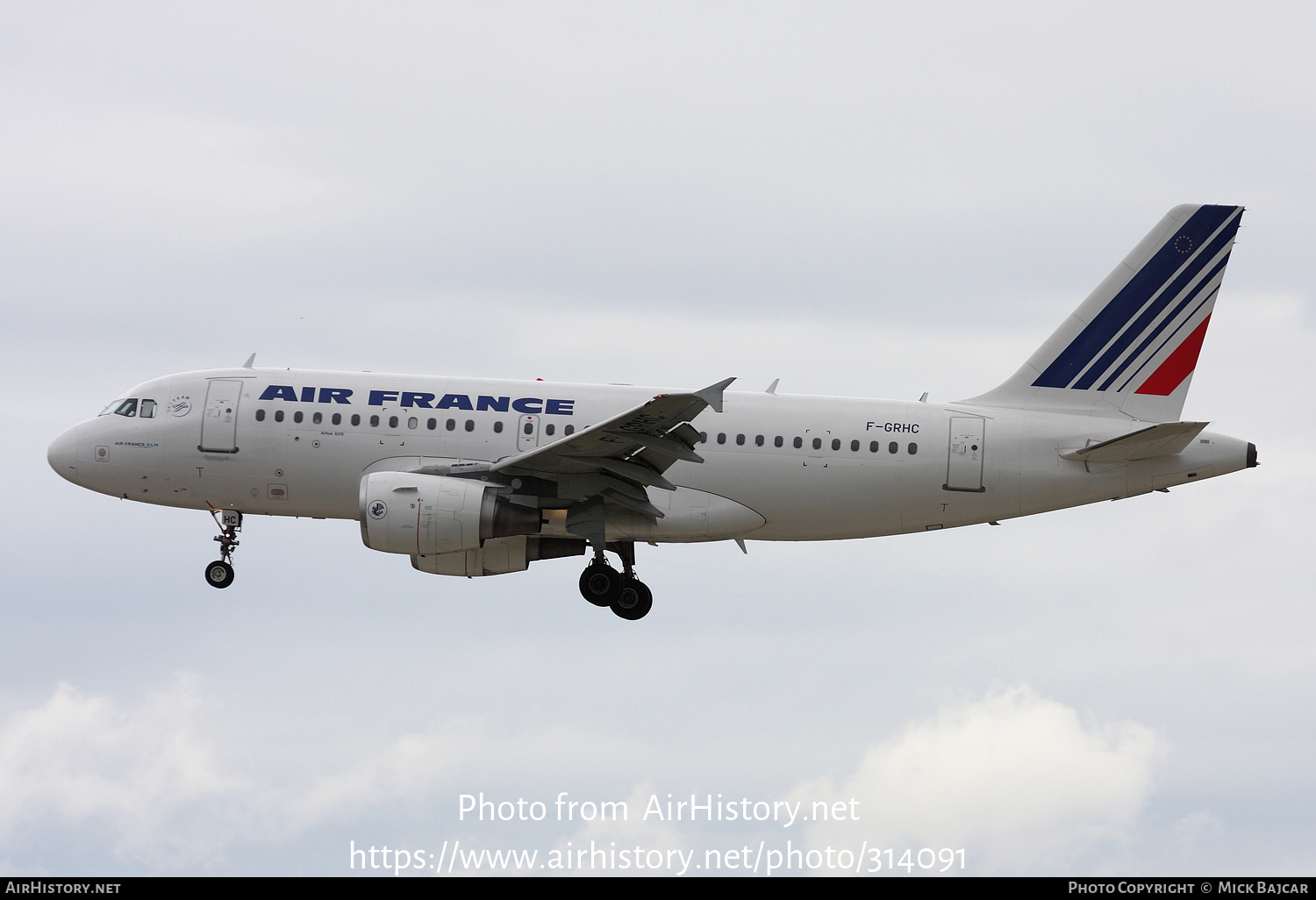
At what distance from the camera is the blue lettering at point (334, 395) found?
29.5 m

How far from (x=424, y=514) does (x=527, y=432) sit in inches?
127

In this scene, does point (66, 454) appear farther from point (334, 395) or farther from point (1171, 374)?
point (1171, 374)

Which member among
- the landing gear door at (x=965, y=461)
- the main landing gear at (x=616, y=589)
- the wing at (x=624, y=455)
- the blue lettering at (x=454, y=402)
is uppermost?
the blue lettering at (x=454, y=402)

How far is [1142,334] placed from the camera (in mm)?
30672

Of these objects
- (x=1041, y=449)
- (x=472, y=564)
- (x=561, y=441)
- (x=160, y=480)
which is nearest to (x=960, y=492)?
(x=1041, y=449)

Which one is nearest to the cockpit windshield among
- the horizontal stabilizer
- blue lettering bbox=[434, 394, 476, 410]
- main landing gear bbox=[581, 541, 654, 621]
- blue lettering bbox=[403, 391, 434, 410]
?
blue lettering bbox=[403, 391, 434, 410]

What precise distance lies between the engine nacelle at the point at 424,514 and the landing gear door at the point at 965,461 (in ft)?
31.4

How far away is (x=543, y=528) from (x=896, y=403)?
8.13m

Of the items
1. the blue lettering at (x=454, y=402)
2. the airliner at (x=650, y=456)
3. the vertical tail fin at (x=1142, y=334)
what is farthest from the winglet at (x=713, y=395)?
the vertical tail fin at (x=1142, y=334)

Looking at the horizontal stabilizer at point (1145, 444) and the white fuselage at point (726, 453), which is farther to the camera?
the white fuselage at point (726, 453)

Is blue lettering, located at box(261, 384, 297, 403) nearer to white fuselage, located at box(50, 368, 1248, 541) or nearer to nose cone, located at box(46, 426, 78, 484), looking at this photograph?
white fuselage, located at box(50, 368, 1248, 541)

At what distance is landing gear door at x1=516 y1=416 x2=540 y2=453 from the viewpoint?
29.1 meters

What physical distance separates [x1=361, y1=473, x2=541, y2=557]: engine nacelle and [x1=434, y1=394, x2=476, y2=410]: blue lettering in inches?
89.2

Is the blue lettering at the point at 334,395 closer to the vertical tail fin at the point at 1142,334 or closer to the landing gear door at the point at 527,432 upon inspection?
the landing gear door at the point at 527,432
